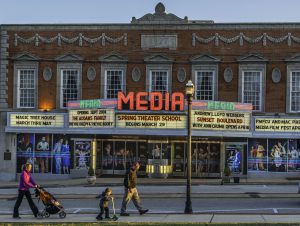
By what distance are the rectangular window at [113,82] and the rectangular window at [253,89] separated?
8398 millimetres

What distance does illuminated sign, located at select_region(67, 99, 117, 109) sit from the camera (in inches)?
1625

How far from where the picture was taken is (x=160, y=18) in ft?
148

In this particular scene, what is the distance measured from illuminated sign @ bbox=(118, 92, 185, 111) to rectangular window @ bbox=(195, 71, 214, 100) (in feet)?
Result: 8.04

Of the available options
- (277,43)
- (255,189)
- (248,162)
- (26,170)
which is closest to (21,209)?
(26,170)

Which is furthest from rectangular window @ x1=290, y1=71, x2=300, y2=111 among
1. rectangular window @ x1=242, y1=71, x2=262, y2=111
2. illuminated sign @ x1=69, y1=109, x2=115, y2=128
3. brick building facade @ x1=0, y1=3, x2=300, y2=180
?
illuminated sign @ x1=69, y1=109, x2=115, y2=128

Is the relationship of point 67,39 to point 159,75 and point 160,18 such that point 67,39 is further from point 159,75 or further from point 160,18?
point 159,75

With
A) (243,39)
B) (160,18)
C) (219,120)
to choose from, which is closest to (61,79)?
(160,18)

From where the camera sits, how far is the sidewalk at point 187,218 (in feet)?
67.7

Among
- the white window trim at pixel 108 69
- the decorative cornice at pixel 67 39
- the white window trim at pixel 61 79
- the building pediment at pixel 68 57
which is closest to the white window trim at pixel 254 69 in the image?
the white window trim at pixel 108 69

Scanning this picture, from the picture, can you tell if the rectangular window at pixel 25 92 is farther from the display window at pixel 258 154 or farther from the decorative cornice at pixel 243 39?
the display window at pixel 258 154

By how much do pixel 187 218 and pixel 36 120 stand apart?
23697mm

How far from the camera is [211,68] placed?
141 feet

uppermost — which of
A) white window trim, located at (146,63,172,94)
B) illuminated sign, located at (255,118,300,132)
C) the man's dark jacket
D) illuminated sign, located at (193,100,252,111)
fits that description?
white window trim, located at (146,63,172,94)

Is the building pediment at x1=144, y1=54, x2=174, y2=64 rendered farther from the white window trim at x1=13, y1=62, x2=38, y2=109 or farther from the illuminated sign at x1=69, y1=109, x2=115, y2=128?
the white window trim at x1=13, y1=62, x2=38, y2=109
